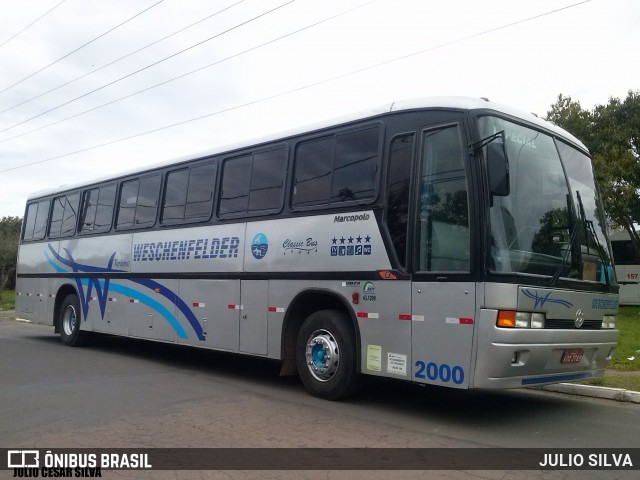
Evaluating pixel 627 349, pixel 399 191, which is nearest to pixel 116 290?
pixel 399 191

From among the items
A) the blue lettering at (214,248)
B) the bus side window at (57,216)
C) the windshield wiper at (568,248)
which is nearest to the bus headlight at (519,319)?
the windshield wiper at (568,248)

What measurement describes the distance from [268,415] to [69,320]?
350 inches

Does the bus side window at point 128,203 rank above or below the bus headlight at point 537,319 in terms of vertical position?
above

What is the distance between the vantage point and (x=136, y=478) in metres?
4.87

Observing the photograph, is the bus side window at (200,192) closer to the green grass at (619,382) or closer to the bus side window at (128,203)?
the bus side window at (128,203)

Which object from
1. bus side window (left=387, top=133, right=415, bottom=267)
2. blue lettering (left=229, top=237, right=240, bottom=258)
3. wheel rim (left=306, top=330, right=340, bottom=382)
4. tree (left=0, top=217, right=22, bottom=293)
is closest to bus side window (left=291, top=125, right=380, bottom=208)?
bus side window (left=387, top=133, right=415, bottom=267)

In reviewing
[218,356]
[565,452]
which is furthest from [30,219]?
[565,452]

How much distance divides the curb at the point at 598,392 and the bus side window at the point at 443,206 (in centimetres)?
370

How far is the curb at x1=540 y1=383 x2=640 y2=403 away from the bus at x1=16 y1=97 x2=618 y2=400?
1.17 meters

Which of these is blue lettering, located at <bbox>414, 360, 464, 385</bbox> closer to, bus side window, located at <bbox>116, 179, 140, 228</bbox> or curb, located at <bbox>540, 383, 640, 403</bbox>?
curb, located at <bbox>540, 383, 640, 403</bbox>

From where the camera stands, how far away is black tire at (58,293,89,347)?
13.8 metres

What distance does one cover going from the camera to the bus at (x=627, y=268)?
25.4 m

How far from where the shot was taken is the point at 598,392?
8500 mm

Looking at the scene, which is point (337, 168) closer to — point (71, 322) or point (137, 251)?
point (137, 251)
